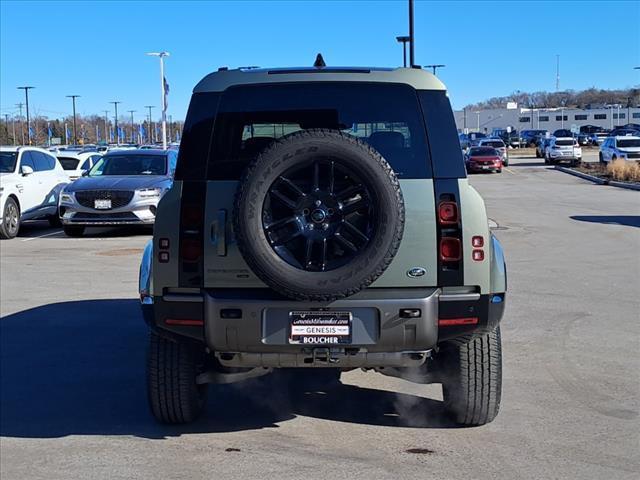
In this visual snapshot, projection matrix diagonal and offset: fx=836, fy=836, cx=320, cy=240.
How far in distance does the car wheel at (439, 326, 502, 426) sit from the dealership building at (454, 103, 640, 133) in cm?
13932

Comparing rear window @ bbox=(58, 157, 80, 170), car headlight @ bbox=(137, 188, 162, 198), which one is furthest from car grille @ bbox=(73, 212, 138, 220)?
rear window @ bbox=(58, 157, 80, 170)

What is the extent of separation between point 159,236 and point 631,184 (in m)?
28.6

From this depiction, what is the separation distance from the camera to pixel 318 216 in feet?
14.2

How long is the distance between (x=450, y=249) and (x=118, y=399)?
9.05ft

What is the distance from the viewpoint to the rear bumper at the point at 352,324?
4.47 meters

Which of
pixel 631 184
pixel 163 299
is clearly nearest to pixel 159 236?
pixel 163 299

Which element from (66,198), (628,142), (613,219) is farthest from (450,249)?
(628,142)

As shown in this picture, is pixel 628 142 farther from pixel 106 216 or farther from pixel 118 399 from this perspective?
pixel 118 399

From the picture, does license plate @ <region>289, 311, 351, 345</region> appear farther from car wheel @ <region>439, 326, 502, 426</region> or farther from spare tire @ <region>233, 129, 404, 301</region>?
car wheel @ <region>439, 326, 502, 426</region>

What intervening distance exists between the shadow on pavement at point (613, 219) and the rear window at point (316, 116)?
13875mm

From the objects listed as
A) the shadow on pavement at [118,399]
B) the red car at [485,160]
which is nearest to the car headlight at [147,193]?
the shadow on pavement at [118,399]

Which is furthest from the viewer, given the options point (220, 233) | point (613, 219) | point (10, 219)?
point (613, 219)

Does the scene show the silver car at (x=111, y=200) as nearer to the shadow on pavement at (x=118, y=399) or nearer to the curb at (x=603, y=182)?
the shadow on pavement at (x=118, y=399)

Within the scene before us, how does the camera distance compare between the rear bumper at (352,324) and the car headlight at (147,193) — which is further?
the car headlight at (147,193)
